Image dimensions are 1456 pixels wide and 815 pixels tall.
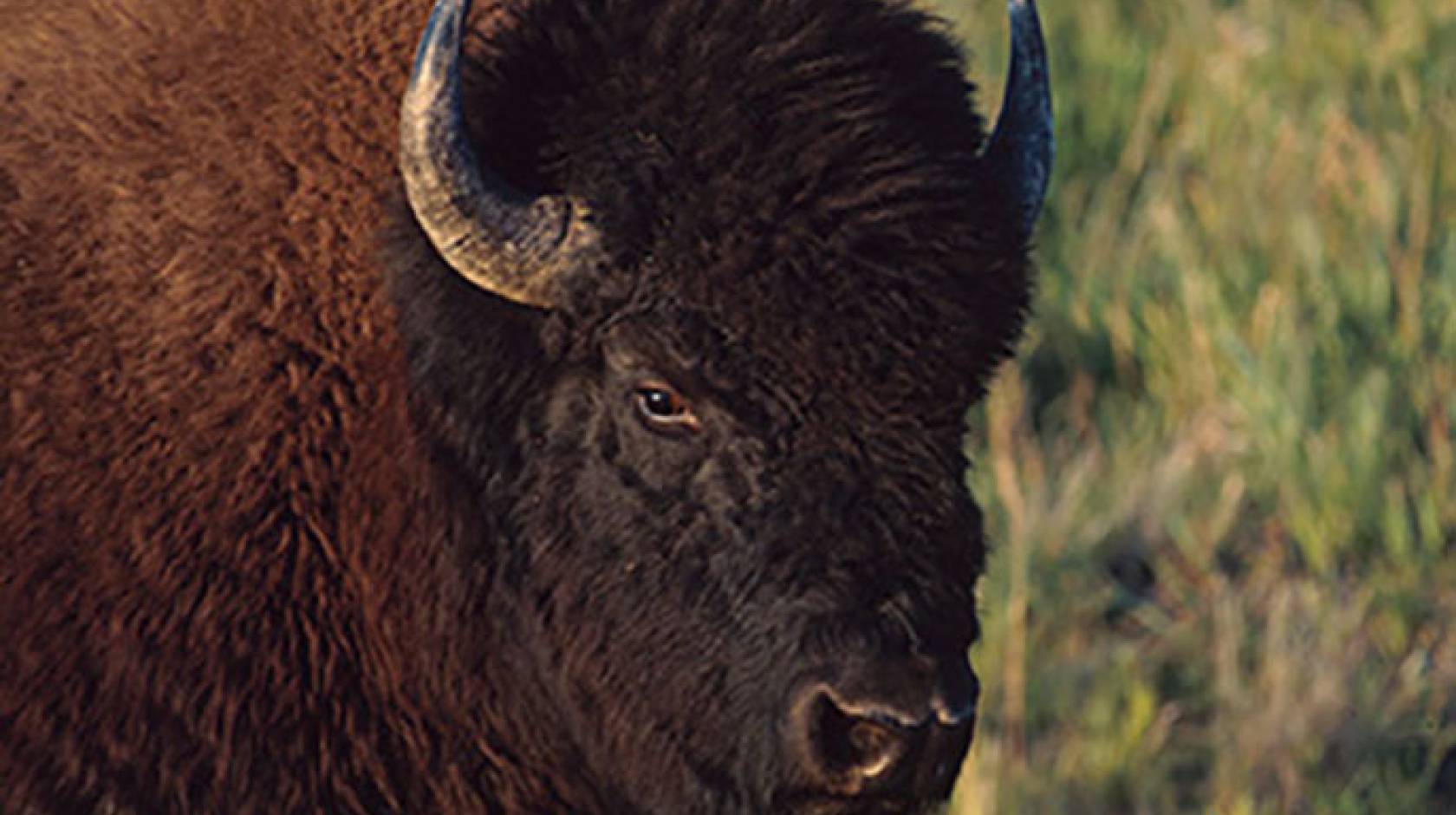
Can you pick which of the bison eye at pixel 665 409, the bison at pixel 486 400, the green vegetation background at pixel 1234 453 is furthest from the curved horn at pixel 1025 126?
the green vegetation background at pixel 1234 453

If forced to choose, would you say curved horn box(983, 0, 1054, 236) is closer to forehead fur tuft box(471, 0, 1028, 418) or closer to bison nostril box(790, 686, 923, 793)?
forehead fur tuft box(471, 0, 1028, 418)

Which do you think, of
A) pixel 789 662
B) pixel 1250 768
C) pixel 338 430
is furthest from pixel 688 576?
pixel 1250 768

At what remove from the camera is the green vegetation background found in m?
5.62

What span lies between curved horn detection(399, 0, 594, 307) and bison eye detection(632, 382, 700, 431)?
18cm

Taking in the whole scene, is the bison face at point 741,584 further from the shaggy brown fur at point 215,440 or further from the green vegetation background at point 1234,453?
the green vegetation background at point 1234,453

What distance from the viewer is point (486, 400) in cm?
366

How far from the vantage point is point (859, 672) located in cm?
342

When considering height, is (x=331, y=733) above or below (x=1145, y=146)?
above

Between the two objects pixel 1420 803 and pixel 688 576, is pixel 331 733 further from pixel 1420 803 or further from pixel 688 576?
pixel 1420 803

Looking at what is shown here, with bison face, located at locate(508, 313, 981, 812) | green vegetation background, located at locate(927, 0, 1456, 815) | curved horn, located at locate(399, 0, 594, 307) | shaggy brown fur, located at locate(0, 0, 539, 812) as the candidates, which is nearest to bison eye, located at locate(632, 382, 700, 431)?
bison face, located at locate(508, 313, 981, 812)

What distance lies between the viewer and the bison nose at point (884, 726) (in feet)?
11.2

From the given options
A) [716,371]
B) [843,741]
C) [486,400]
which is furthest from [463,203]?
[843,741]

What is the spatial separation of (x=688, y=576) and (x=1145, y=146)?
4.91 m

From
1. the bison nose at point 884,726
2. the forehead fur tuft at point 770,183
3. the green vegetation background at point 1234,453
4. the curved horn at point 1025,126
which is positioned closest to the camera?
the bison nose at point 884,726
